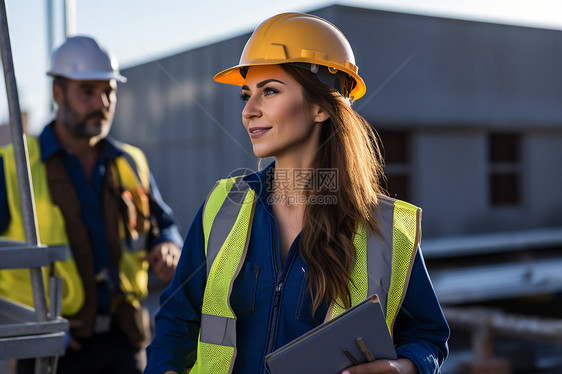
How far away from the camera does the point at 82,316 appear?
3104mm

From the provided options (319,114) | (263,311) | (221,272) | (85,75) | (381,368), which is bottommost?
(381,368)

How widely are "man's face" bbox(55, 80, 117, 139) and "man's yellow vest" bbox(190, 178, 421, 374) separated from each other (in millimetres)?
1657

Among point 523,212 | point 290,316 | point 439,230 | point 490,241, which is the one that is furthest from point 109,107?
point 523,212

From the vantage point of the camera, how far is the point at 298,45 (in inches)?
74.8

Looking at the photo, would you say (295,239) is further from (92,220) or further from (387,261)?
(92,220)

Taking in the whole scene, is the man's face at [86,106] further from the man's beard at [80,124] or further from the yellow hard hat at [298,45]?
the yellow hard hat at [298,45]

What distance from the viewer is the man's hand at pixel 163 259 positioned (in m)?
3.12

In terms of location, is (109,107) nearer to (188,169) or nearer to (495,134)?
(188,169)

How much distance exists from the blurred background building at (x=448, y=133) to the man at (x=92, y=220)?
7.03 meters

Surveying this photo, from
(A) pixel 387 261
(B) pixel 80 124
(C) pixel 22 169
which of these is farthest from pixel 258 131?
(B) pixel 80 124

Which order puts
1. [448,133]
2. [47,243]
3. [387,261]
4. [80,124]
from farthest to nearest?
[448,133], [80,124], [47,243], [387,261]

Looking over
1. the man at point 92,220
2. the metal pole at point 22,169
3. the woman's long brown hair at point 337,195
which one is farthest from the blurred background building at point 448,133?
the metal pole at point 22,169

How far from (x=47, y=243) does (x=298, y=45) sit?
69.7 inches

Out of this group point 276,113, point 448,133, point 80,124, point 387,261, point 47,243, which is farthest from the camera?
point 448,133
